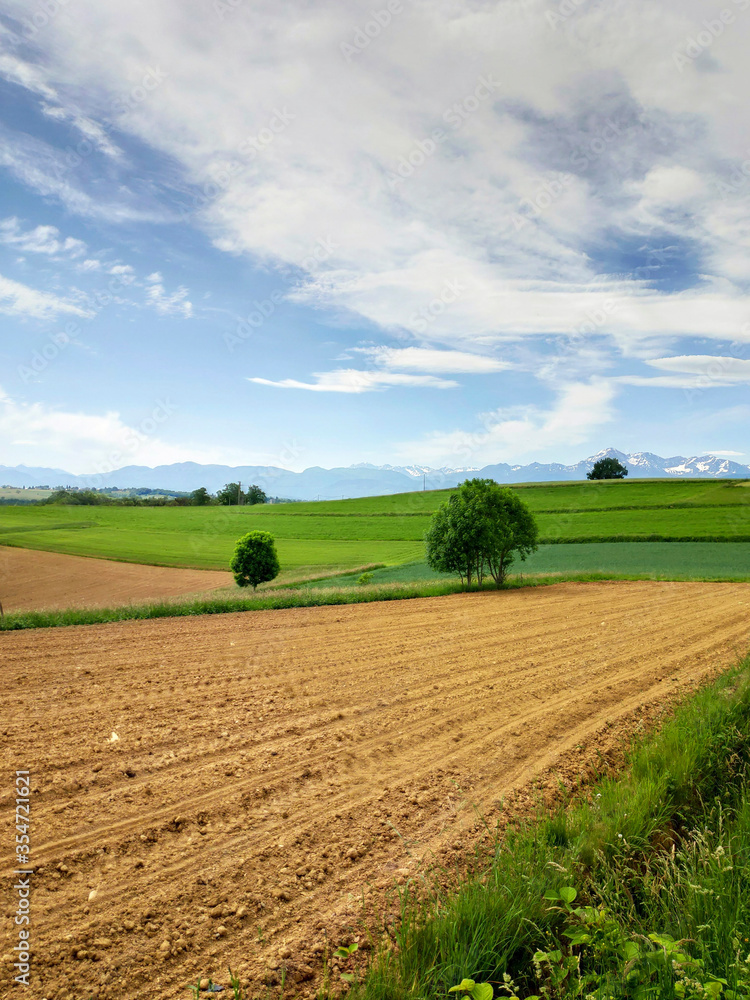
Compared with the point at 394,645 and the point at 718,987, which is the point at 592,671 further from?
the point at 718,987

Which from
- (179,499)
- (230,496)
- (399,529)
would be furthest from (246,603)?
(179,499)

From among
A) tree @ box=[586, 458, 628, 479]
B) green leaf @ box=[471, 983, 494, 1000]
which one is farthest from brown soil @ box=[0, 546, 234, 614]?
tree @ box=[586, 458, 628, 479]

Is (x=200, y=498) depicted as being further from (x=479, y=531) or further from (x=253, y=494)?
(x=479, y=531)

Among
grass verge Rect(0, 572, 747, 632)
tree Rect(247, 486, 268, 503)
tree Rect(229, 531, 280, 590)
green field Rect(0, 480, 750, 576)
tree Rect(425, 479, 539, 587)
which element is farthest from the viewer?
tree Rect(247, 486, 268, 503)

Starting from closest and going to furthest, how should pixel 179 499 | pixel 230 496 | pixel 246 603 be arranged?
pixel 246 603 → pixel 230 496 → pixel 179 499

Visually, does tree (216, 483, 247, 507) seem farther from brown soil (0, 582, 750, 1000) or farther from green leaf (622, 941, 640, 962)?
green leaf (622, 941, 640, 962)

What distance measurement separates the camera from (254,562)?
3441 centimetres

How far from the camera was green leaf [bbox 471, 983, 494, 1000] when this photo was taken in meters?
2.82

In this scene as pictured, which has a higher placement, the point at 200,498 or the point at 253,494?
the point at 253,494

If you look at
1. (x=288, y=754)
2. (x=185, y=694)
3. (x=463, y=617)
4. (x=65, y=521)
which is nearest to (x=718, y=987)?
(x=288, y=754)

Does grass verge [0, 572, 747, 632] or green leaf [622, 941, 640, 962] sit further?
grass verge [0, 572, 747, 632]

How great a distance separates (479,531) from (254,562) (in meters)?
15.6

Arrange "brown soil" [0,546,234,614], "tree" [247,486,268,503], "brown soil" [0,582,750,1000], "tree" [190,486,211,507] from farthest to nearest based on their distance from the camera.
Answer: "tree" [247,486,268,503] → "tree" [190,486,211,507] → "brown soil" [0,546,234,614] → "brown soil" [0,582,750,1000]

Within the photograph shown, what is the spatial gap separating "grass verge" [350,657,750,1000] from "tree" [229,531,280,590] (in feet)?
99.2
